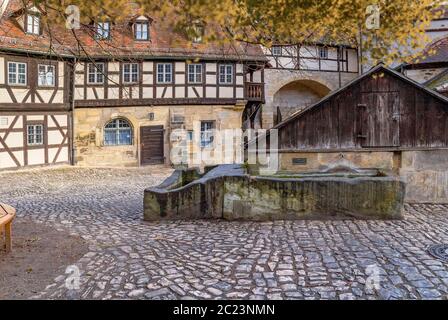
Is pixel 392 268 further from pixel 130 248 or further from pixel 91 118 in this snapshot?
pixel 91 118

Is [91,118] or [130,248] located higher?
[91,118]

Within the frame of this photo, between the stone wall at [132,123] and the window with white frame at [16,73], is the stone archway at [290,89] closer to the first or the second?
the stone wall at [132,123]

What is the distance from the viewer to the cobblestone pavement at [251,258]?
474cm

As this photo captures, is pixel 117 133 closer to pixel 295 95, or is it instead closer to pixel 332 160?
pixel 332 160

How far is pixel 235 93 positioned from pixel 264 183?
14999 mm

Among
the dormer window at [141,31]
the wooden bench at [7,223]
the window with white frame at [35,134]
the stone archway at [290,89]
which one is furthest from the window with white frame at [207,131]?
the wooden bench at [7,223]

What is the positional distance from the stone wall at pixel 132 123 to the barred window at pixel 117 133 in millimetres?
260

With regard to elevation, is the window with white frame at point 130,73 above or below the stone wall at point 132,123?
above

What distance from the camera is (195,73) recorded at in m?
22.6

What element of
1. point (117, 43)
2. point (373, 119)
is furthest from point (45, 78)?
point (373, 119)

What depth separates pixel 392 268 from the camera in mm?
5367

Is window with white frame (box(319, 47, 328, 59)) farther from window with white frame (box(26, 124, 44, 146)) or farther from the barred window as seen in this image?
window with white frame (box(26, 124, 44, 146))

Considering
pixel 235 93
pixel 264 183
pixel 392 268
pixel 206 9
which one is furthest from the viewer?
pixel 235 93

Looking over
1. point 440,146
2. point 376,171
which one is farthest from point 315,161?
point 440,146
